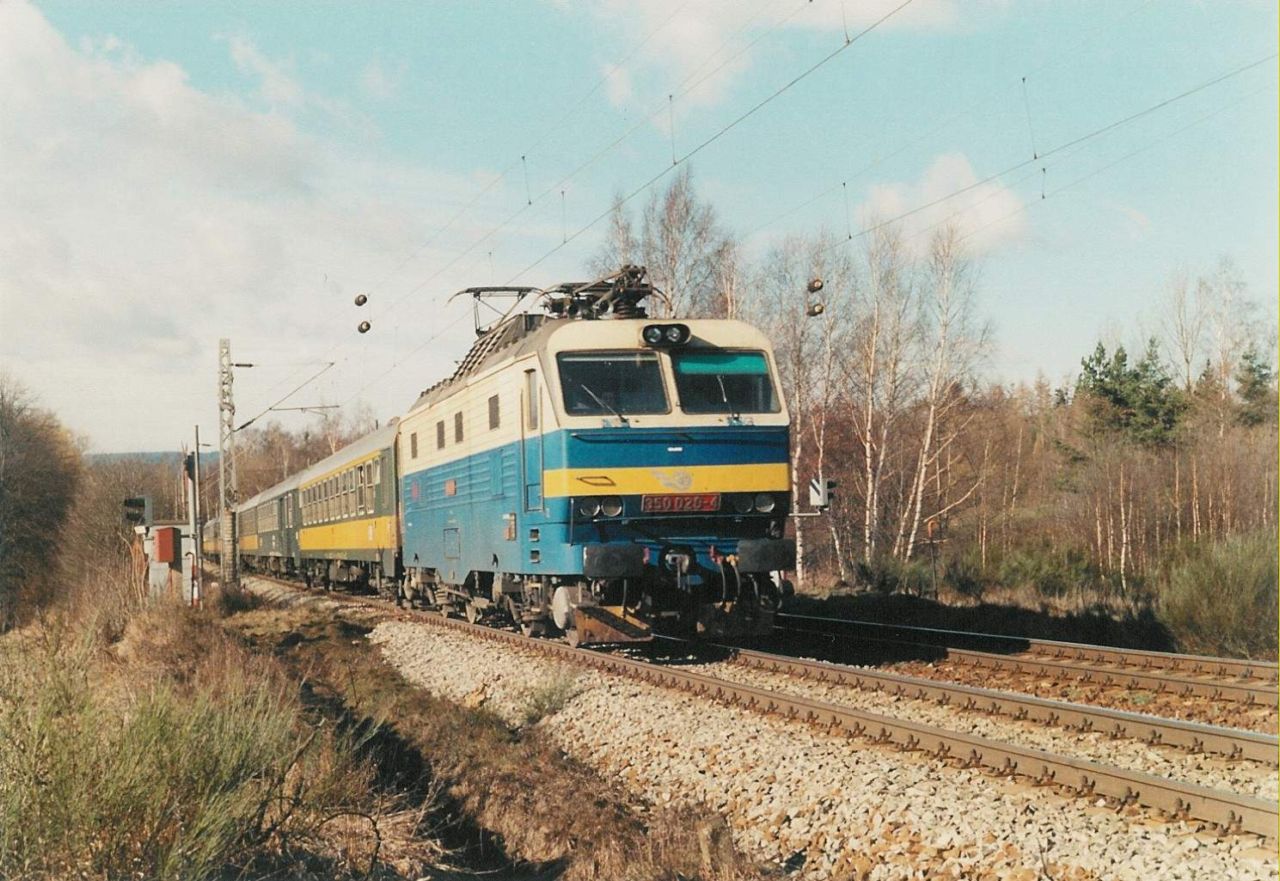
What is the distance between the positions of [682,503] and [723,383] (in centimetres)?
133

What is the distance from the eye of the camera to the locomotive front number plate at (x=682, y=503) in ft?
37.2

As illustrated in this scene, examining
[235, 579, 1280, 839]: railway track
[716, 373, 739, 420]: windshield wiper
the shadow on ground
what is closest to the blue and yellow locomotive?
[716, 373, 739, 420]: windshield wiper

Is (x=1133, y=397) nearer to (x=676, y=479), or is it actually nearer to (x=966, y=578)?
(x=966, y=578)

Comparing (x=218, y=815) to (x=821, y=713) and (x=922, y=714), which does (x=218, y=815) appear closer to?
(x=821, y=713)

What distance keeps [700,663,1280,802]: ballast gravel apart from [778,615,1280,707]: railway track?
1.79 metres

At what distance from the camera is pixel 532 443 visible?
11.8 m

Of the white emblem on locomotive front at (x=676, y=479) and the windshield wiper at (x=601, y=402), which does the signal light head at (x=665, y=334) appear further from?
the white emblem on locomotive front at (x=676, y=479)

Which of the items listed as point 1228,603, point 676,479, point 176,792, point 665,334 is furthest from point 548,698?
point 1228,603

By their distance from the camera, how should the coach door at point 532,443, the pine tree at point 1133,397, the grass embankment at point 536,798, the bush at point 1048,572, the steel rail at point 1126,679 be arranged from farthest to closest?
the pine tree at point 1133,397 → the bush at point 1048,572 → the coach door at point 532,443 → the steel rail at point 1126,679 → the grass embankment at point 536,798

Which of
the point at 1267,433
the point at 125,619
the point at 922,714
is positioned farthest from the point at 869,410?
the point at 922,714

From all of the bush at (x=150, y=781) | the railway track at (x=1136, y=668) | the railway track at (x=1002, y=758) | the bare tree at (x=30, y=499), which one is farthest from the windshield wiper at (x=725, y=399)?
the bare tree at (x=30, y=499)

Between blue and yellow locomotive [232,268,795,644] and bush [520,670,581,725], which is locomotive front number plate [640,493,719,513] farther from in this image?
bush [520,670,581,725]

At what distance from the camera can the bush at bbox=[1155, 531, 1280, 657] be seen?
12.2m

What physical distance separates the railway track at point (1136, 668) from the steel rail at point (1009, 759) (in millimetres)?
2814
